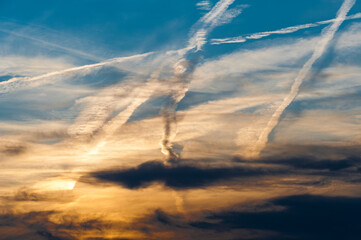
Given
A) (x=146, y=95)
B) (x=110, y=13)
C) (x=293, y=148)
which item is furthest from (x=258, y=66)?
(x=110, y=13)

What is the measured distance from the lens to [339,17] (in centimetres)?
2416

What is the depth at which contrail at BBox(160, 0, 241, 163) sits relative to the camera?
1590 cm

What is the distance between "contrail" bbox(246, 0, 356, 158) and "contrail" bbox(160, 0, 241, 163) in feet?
8.47

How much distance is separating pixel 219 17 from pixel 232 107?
Answer: 7.72 meters

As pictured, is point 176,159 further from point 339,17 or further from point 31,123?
point 339,17

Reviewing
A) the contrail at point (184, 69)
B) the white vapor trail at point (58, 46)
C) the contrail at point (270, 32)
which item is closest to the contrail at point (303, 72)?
the contrail at point (270, 32)

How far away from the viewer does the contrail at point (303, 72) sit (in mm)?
15778

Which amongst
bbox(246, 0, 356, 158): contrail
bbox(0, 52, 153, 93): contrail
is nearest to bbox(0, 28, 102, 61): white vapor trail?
bbox(0, 52, 153, 93): contrail

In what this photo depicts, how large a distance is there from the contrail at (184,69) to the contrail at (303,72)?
258 centimetres

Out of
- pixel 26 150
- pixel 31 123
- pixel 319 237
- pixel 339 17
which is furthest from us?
pixel 339 17

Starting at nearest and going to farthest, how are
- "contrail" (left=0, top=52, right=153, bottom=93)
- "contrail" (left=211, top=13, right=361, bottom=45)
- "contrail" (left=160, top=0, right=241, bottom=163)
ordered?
"contrail" (left=160, top=0, right=241, bottom=163), "contrail" (left=0, top=52, right=153, bottom=93), "contrail" (left=211, top=13, right=361, bottom=45)

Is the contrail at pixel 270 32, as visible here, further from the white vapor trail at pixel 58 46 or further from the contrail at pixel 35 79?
the white vapor trail at pixel 58 46

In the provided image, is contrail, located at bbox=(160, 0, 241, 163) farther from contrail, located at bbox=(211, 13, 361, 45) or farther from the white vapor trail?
the white vapor trail

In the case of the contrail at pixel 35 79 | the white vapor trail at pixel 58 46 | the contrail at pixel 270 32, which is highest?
the contrail at pixel 270 32
